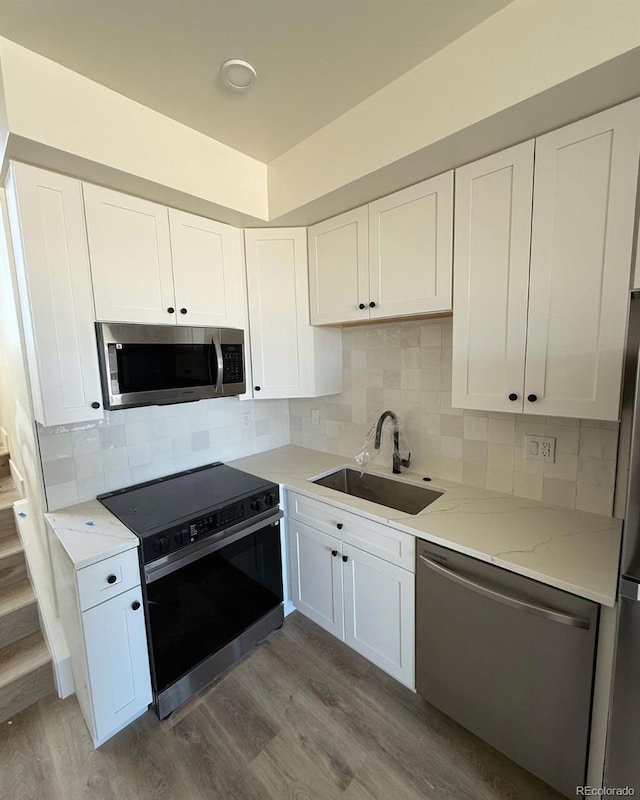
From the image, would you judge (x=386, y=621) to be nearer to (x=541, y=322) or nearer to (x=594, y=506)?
(x=594, y=506)

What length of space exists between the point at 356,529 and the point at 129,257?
5.44 ft

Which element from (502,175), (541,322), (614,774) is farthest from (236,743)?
(502,175)

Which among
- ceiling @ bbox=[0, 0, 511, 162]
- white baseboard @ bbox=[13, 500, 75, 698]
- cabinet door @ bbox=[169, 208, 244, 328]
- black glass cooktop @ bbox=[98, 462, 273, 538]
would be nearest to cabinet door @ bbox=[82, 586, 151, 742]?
black glass cooktop @ bbox=[98, 462, 273, 538]

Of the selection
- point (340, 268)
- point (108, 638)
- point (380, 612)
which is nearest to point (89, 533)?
point (108, 638)

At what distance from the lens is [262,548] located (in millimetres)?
1944

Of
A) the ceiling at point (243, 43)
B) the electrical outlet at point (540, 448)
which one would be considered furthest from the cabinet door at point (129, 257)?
the electrical outlet at point (540, 448)

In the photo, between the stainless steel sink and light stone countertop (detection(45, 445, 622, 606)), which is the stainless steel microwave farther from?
the stainless steel sink

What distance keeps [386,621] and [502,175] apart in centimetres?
196

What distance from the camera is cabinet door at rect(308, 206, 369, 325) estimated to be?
1830 millimetres

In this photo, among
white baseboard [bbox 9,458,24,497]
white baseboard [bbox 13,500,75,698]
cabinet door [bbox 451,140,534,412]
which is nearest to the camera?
cabinet door [bbox 451,140,534,412]

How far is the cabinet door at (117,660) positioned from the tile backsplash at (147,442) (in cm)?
65

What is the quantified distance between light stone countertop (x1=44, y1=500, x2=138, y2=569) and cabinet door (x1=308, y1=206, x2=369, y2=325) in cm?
145

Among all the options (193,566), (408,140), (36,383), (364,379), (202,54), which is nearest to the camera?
(202,54)

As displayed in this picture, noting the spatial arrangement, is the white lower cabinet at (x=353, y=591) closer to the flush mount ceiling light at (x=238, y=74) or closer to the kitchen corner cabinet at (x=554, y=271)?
the kitchen corner cabinet at (x=554, y=271)
